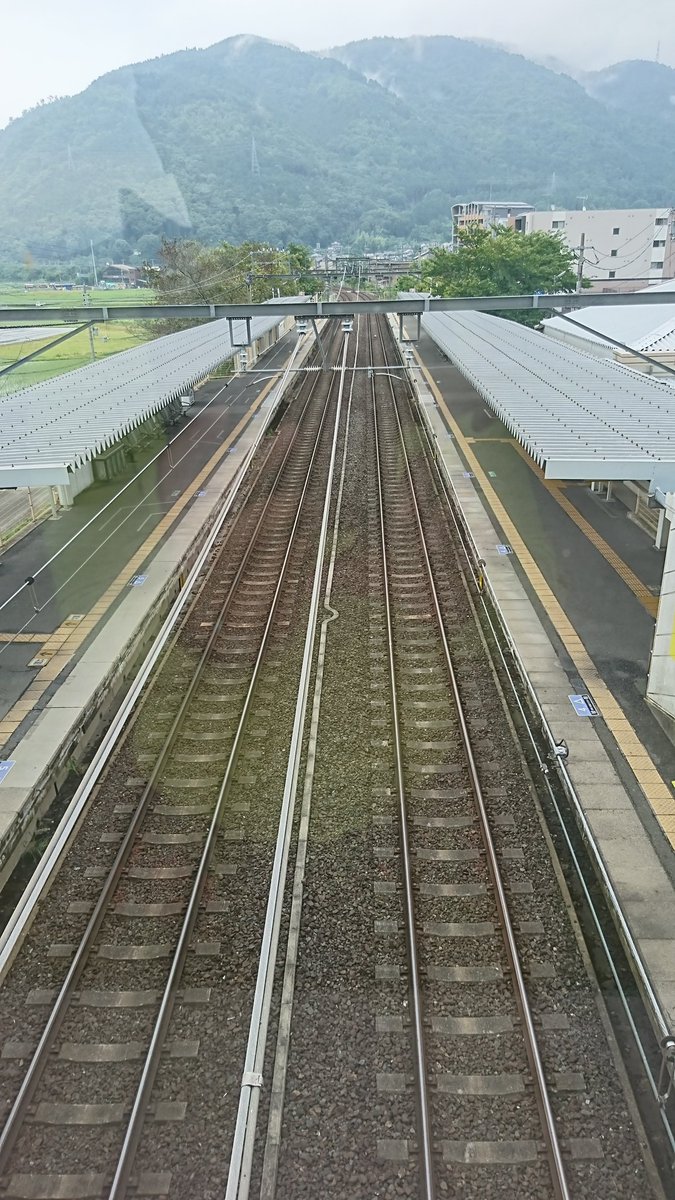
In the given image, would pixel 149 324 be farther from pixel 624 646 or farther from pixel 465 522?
pixel 624 646

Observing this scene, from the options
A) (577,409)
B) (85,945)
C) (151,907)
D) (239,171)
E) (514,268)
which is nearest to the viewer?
(85,945)

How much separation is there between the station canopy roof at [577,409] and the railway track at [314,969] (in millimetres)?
3271

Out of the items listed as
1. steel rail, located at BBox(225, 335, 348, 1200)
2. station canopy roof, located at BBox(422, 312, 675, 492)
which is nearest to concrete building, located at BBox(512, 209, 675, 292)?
station canopy roof, located at BBox(422, 312, 675, 492)

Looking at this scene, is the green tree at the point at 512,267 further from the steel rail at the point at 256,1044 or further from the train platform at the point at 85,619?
the steel rail at the point at 256,1044

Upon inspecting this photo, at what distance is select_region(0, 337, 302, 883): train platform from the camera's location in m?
7.57

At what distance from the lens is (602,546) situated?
12859 millimetres

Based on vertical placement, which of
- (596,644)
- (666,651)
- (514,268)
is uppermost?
(514,268)

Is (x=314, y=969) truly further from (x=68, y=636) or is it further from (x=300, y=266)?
(x=300, y=266)

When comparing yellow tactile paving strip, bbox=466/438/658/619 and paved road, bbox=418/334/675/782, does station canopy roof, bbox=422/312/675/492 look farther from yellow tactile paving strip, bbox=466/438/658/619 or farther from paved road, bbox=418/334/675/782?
paved road, bbox=418/334/675/782

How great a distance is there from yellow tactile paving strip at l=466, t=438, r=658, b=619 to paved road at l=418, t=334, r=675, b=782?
0.24 ft

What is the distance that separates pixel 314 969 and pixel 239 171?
4338 inches

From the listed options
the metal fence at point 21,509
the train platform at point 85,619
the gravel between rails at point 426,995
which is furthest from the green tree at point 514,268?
the gravel between rails at point 426,995

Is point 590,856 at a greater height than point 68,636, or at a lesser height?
lesser

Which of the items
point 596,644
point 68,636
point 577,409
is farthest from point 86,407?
point 596,644
